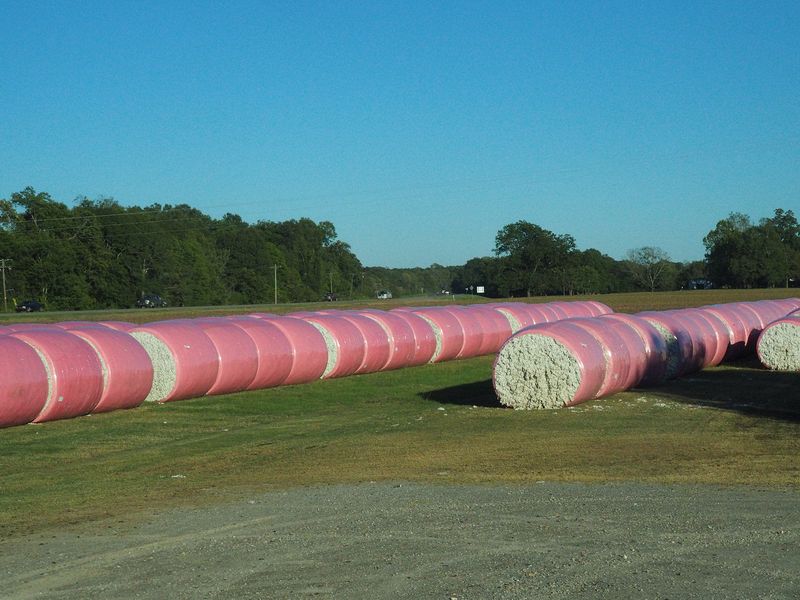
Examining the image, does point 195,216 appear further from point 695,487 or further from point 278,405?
point 695,487

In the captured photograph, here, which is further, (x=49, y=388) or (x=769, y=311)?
(x=769, y=311)

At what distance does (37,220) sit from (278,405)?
8535 cm

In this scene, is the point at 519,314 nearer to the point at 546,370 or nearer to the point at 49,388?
the point at 546,370

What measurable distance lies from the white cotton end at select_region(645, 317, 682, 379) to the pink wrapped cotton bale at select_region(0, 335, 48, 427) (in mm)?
A: 12957

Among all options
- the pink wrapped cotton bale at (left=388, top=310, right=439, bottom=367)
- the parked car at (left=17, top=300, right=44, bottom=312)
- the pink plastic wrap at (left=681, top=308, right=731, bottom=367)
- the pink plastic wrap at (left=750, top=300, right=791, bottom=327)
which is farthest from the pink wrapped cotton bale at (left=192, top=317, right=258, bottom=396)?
the parked car at (left=17, top=300, right=44, bottom=312)

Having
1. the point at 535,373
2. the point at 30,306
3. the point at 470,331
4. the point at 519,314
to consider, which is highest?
the point at 30,306

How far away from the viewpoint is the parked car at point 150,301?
95500 millimetres

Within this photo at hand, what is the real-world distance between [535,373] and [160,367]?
740cm

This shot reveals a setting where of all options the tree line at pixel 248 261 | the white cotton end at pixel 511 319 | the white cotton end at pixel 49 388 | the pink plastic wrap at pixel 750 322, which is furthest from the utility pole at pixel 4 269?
the white cotton end at pixel 49 388

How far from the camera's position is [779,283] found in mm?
133125

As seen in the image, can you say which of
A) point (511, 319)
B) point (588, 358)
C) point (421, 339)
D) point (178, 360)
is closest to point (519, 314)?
point (511, 319)

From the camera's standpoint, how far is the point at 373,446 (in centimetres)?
1395

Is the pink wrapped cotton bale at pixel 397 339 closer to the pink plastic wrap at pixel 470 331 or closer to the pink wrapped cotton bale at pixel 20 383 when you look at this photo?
the pink plastic wrap at pixel 470 331

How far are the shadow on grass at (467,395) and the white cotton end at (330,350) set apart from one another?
143 inches
